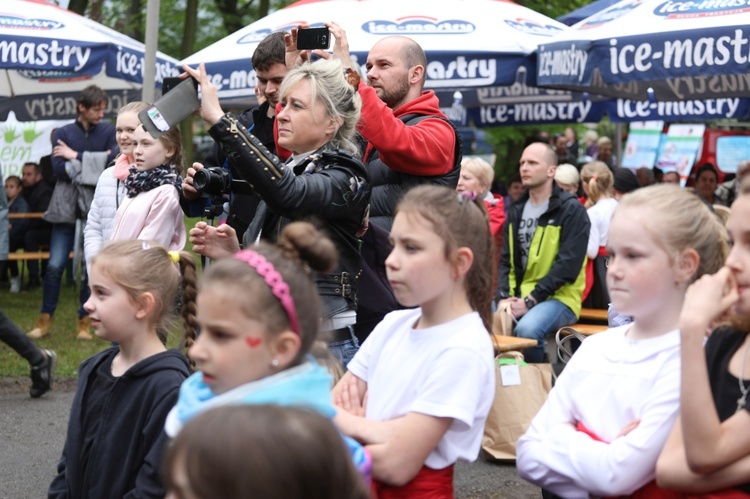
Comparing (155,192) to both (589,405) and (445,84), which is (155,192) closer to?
(589,405)

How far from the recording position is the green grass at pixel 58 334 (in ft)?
26.9

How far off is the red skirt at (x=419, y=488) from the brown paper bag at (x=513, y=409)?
10.4ft

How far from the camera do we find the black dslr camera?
3834 mm

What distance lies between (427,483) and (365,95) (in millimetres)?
1720

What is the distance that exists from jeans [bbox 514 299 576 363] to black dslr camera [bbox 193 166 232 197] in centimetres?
367

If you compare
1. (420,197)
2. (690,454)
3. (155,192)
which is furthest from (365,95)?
(690,454)

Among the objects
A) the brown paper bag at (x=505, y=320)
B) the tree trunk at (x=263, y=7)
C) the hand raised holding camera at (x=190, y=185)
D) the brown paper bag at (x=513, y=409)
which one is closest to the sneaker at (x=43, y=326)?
the brown paper bag at (x=505, y=320)

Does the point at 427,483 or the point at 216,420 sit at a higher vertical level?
the point at 216,420

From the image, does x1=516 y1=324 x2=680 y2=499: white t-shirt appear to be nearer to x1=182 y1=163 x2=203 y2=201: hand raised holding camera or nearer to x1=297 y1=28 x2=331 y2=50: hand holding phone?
x1=182 y1=163 x2=203 y2=201: hand raised holding camera

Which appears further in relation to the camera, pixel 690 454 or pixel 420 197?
pixel 420 197

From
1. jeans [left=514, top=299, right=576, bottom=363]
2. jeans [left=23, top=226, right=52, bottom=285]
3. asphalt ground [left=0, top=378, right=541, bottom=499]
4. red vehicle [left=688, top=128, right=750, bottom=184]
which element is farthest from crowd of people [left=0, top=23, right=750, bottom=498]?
red vehicle [left=688, top=128, right=750, bottom=184]

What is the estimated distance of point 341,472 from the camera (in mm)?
1554

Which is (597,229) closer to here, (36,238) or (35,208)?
(36,238)

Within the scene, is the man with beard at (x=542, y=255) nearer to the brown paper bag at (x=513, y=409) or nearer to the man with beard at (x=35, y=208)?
the brown paper bag at (x=513, y=409)
